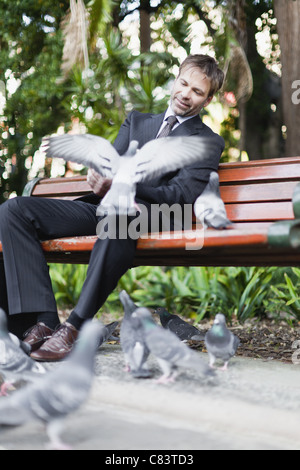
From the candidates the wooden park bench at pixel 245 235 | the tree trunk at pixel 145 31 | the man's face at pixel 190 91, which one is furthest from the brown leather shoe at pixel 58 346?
the tree trunk at pixel 145 31

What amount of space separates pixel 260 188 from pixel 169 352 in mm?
1243

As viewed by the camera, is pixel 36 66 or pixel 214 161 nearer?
pixel 214 161

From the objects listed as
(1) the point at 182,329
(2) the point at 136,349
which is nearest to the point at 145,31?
(1) the point at 182,329

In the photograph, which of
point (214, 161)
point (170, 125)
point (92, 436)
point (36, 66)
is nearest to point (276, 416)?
point (92, 436)

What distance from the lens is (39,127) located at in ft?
29.0

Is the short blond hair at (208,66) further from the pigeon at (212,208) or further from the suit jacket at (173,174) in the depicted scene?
the pigeon at (212,208)

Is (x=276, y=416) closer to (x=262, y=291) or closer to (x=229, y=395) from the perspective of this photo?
(x=229, y=395)

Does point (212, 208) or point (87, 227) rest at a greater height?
point (212, 208)

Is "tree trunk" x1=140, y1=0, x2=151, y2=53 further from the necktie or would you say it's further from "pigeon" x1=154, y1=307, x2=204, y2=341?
"pigeon" x1=154, y1=307, x2=204, y2=341

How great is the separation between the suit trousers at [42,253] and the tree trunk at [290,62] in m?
3.04

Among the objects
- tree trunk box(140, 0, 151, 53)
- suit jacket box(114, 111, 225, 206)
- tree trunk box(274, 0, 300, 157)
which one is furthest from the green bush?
tree trunk box(140, 0, 151, 53)

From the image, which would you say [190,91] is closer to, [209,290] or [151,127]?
[151,127]

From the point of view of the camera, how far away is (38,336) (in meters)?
2.75

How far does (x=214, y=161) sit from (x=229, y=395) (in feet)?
Result: 4.50
